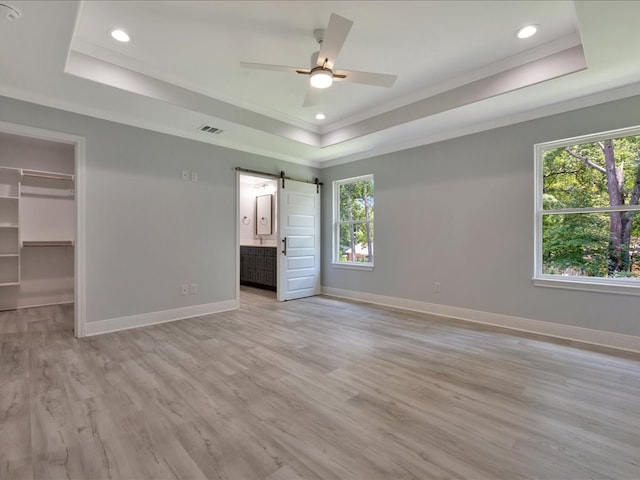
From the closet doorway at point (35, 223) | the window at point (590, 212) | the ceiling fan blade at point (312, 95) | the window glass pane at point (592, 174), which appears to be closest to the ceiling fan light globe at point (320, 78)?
the ceiling fan blade at point (312, 95)

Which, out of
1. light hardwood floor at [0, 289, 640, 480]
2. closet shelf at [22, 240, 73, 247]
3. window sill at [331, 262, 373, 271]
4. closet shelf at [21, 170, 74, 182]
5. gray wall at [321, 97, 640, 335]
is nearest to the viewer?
light hardwood floor at [0, 289, 640, 480]

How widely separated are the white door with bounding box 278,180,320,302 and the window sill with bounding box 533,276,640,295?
3.52 m

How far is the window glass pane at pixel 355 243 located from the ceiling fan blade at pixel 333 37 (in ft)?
10.8

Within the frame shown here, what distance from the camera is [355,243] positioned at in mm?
5688

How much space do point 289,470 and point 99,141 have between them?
389 centimetres

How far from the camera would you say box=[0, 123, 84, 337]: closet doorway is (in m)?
4.71

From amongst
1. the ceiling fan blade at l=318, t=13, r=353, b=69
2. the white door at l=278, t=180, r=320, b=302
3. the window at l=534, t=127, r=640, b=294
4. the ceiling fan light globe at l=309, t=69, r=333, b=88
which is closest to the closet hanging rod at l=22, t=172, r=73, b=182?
the white door at l=278, t=180, r=320, b=302

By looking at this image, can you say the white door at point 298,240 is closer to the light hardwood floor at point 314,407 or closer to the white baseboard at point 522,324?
the white baseboard at point 522,324

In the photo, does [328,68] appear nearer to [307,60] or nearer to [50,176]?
[307,60]

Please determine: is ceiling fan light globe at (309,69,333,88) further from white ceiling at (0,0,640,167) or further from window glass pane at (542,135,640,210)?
window glass pane at (542,135,640,210)

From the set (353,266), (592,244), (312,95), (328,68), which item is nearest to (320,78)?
(328,68)

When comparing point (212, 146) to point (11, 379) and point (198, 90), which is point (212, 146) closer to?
point (198, 90)

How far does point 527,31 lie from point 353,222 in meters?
3.56

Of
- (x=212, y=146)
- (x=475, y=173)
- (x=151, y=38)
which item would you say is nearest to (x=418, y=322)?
(x=475, y=173)
